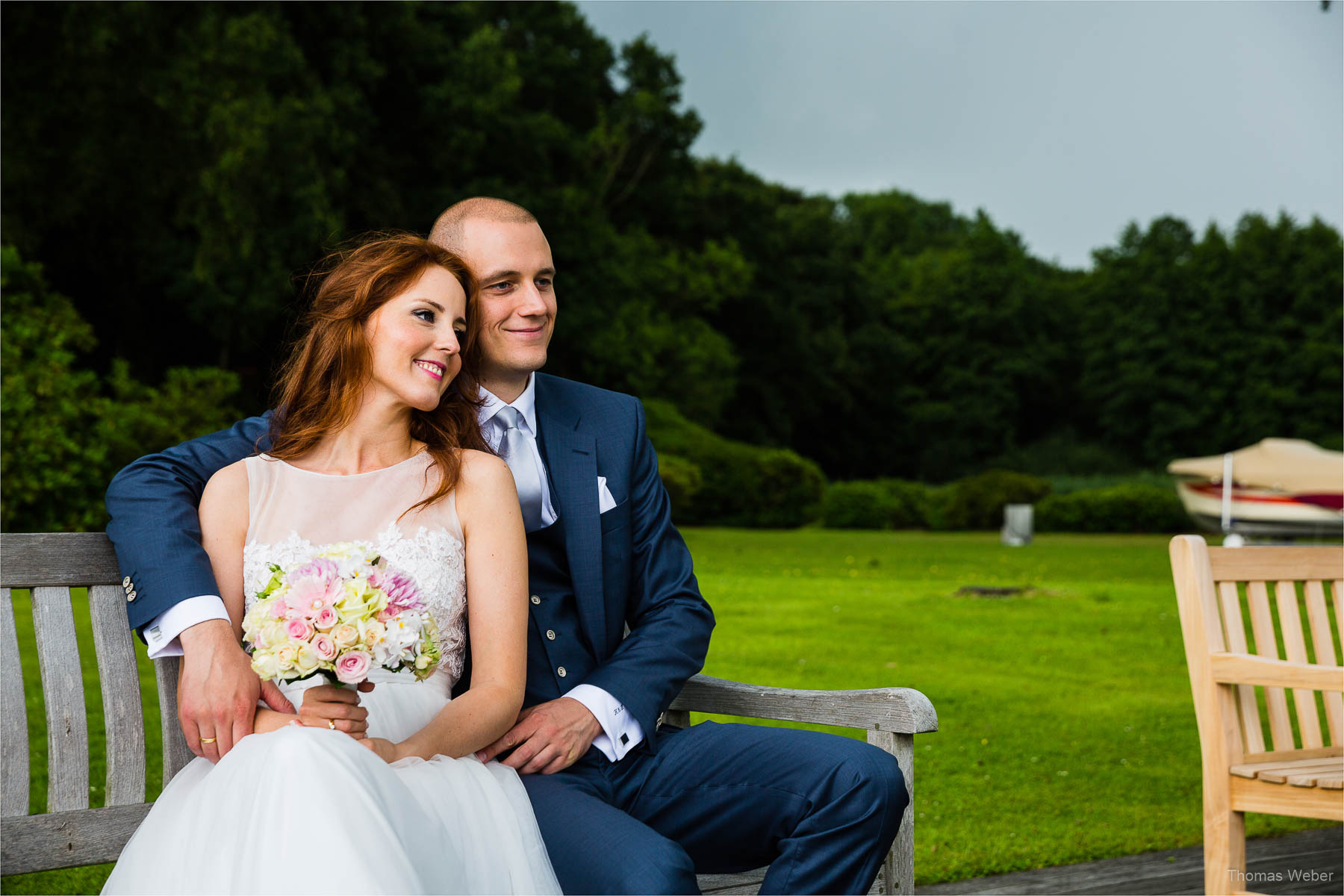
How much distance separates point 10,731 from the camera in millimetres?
2404

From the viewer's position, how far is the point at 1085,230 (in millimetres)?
50062

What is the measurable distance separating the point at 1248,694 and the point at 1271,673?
0.25 metres

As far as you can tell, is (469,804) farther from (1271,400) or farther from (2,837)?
(1271,400)

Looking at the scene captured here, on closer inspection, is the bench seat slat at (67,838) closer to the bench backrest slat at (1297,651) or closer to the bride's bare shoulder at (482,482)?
the bride's bare shoulder at (482,482)

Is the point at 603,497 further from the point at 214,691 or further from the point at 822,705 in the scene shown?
the point at 214,691

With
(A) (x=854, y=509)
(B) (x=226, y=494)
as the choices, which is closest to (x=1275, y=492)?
(A) (x=854, y=509)

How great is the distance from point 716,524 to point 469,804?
79.8ft

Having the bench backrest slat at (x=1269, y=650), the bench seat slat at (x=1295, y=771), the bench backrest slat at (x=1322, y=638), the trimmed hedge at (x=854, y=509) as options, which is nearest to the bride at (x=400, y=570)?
the bench seat slat at (x=1295, y=771)

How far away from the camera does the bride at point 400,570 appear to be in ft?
6.25

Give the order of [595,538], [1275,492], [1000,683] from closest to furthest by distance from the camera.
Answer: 1. [595,538]
2. [1000,683]
3. [1275,492]

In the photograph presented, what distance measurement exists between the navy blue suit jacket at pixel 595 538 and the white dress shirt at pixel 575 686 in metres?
0.02

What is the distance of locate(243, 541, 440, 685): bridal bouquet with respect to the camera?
197cm

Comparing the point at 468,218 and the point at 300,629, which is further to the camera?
the point at 468,218

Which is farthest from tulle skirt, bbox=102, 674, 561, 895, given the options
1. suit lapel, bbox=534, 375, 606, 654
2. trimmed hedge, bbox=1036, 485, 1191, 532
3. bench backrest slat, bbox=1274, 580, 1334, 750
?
trimmed hedge, bbox=1036, 485, 1191, 532
